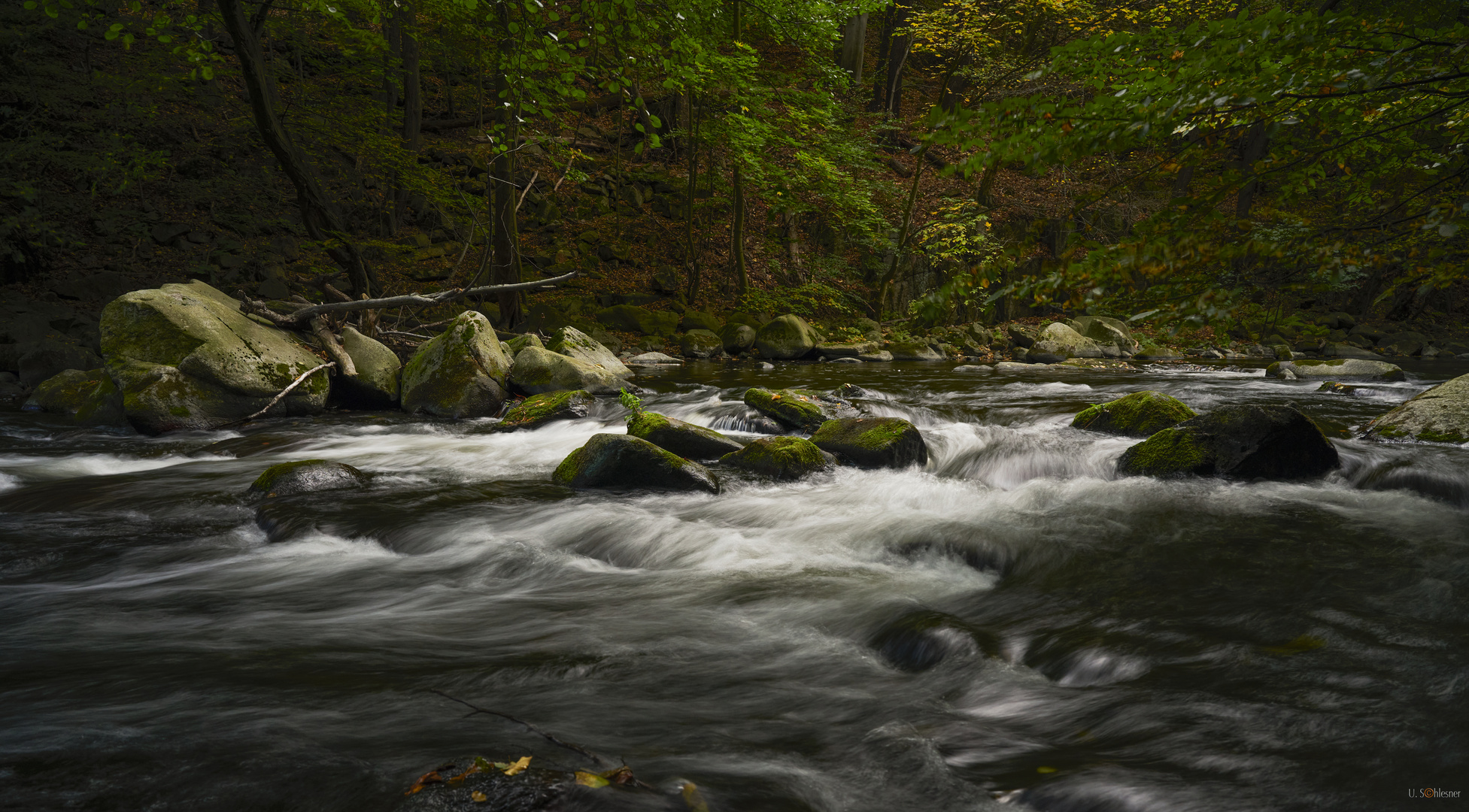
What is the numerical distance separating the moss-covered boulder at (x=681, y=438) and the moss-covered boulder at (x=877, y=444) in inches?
38.4

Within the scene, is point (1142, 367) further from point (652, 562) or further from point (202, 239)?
point (202, 239)

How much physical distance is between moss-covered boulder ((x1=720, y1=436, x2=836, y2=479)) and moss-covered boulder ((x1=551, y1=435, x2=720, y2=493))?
630mm

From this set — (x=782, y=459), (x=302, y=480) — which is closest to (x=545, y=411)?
(x=302, y=480)

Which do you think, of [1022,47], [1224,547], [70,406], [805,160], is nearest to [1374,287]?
[1022,47]

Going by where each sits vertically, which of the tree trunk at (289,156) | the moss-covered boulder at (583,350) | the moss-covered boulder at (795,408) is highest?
the tree trunk at (289,156)

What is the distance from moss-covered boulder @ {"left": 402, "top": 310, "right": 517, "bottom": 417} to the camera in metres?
9.95

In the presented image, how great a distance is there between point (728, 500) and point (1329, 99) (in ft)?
14.7

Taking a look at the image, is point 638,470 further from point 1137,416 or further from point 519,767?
point 1137,416

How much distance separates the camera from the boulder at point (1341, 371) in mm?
13898

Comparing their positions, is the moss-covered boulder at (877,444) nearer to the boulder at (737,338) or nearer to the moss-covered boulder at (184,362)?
the moss-covered boulder at (184,362)

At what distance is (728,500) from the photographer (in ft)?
20.3

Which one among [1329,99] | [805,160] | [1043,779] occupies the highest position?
[805,160]

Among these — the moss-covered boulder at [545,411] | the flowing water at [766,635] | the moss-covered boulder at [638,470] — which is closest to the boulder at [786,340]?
the moss-covered boulder at [545,411]

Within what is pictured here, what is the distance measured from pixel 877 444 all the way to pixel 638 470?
2.36 m
